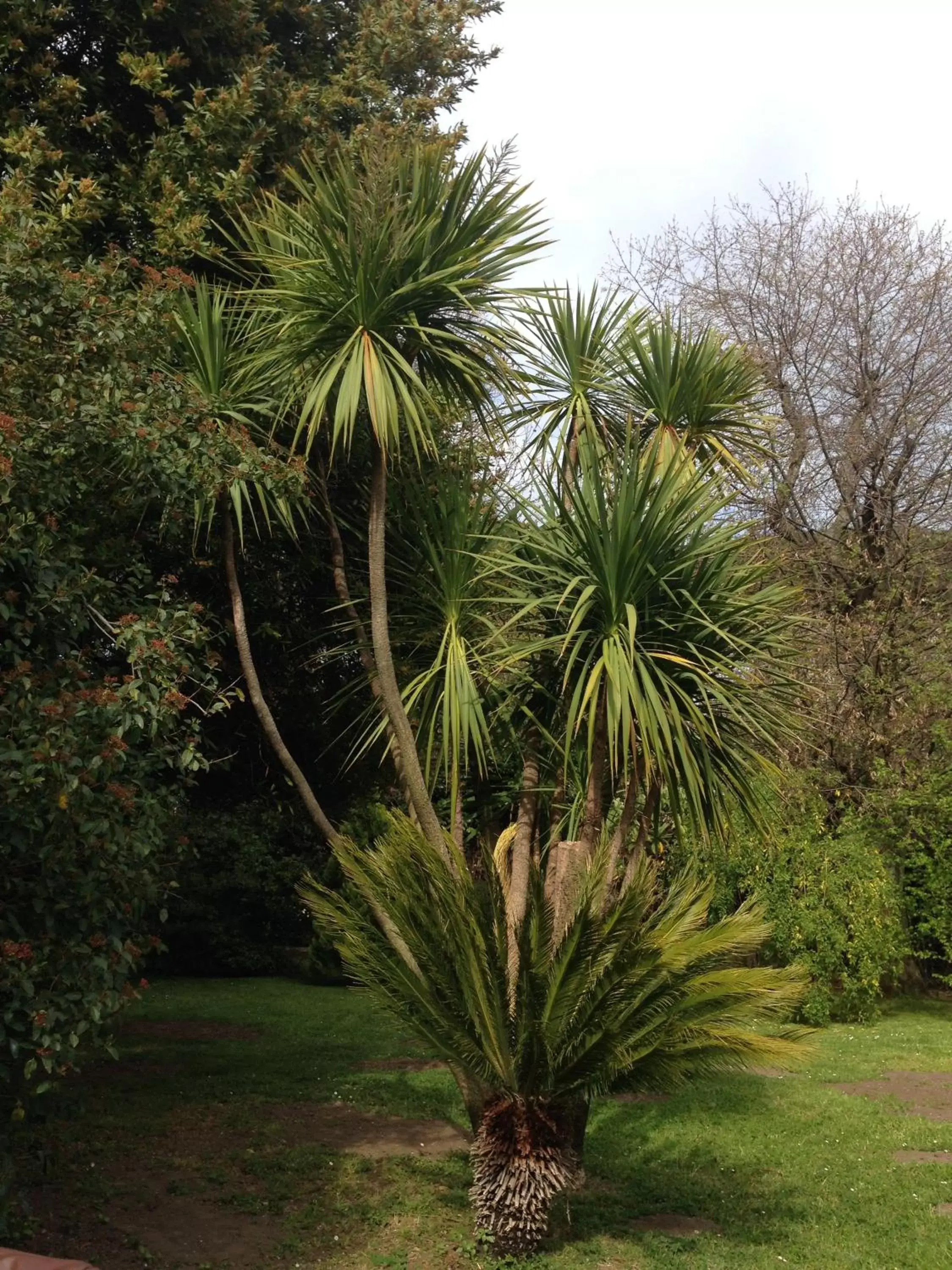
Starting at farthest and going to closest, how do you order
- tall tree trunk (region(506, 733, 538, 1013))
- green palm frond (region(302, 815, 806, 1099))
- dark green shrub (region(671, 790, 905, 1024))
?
dark green shrub (region(671, 790, 905, 1024)) → tall tree trunk (region(506, 733, 538, 1013)) → green palm frond (region(302, 815, 806, 1099))

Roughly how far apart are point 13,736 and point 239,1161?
3.88 meters

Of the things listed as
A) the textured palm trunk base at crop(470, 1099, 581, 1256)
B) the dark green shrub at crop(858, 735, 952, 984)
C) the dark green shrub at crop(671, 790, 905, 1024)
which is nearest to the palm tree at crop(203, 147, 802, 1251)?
the textured palm trunk base at crop(470, 1099, 581, 1256)

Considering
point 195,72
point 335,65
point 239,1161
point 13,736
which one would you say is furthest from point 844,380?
point 13,736

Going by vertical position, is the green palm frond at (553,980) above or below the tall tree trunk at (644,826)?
below

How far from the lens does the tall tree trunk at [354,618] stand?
24.4ft

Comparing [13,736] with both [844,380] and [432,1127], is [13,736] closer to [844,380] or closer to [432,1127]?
[432,1127]

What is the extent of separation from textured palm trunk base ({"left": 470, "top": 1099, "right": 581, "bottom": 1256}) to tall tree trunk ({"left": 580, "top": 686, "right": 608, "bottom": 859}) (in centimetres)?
152

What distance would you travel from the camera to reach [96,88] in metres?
8.72

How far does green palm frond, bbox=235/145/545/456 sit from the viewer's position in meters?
6.53

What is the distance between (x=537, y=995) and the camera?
18.5ft

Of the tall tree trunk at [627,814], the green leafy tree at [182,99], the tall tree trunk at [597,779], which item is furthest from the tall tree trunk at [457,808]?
the green leafy tree at [182,99]

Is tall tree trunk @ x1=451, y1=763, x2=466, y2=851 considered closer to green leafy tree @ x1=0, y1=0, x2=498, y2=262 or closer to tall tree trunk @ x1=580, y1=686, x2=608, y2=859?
tall tree trunk @ x1=580, y1=686, x2=608, y2=859

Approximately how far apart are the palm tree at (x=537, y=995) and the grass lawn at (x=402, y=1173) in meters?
0.56

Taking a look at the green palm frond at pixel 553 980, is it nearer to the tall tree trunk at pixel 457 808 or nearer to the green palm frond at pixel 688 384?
the tall tree trunk at pixel 457 808
